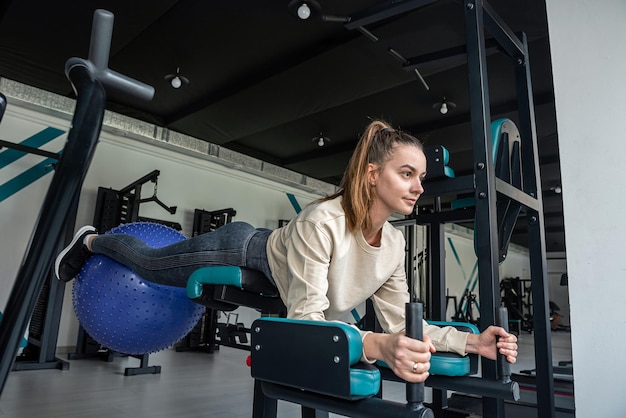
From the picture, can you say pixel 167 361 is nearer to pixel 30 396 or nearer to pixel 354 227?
pixel 30 396

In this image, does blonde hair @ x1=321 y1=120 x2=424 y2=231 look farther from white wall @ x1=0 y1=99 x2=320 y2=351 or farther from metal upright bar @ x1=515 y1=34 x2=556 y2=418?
white wall @ x1=0 y1=99 x2=320 y2=351

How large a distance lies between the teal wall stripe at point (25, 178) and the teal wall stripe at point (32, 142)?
146 mm

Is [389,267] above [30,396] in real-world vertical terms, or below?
above

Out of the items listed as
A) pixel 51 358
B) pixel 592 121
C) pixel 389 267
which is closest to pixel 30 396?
pixel 51 358

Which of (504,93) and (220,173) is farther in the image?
(220,173)

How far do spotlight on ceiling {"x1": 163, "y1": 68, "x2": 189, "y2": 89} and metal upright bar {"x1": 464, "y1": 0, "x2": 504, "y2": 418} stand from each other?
278 centimetres

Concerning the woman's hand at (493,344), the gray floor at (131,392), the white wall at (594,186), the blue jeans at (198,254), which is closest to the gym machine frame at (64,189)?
the blue jeans at (198,254)

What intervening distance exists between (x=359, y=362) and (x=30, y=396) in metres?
2.45

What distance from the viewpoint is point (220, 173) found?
219 inches

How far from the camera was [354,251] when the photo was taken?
1.20m

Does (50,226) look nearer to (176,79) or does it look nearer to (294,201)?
(176,79)

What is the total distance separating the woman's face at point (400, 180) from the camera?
1.16m

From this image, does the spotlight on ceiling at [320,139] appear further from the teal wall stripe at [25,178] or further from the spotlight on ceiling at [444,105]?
the teal wall stripe at [25,178]

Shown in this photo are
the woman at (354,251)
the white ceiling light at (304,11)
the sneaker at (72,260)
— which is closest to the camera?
the woman at (354,251)
